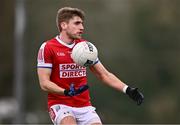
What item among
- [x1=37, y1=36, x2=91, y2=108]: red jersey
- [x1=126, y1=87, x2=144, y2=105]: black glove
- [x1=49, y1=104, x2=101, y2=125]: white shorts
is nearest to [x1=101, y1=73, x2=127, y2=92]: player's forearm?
[x1=126, y1=87, x2=144, y2=105]: black glove

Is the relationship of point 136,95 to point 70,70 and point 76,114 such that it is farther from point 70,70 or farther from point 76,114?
point 70,70

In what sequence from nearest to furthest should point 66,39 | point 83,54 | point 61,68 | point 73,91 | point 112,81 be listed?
1. point 73,91
2. point 83,54
3. point 61,68
4. point 66,39
5. point 112,81

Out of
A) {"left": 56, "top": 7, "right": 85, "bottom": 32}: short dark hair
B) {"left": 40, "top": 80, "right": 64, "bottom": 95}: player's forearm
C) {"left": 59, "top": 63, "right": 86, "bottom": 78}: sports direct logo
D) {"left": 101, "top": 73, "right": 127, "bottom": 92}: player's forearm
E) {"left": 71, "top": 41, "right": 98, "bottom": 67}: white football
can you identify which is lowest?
{"left": 101, "top": 73, "right": 127, "bottom": 92}: player's forearm

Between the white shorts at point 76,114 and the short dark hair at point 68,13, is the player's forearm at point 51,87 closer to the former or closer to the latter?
the white shorts at point 76,114

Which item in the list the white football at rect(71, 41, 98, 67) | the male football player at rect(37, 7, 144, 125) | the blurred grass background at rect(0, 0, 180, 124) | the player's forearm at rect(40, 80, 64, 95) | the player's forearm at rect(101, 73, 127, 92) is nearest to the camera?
the player's forearm at rect(40, 80, 64, 95)

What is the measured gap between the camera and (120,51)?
47.4 meters

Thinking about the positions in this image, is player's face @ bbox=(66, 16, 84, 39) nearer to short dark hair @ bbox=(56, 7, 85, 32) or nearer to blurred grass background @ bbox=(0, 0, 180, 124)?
short dark hair @ bbox=(56, 7, 85, 32)

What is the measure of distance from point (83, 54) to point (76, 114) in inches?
38.3

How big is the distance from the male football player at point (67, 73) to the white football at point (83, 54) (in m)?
0.33

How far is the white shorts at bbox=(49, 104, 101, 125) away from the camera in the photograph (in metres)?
12.8

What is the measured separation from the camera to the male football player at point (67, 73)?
12.8m

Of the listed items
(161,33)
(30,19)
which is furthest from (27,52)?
(161,33)

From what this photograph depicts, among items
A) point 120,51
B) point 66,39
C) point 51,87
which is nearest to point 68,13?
point 66,39

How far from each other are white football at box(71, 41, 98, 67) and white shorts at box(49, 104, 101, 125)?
2.40 feet
